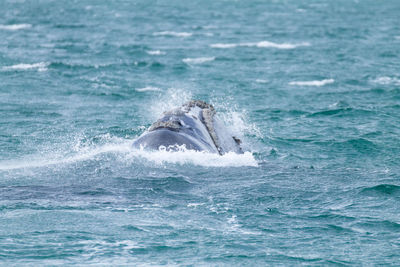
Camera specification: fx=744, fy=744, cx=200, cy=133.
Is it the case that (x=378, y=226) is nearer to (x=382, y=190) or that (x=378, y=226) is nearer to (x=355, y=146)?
(x=382, y=190)

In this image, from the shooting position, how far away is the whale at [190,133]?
28078mm

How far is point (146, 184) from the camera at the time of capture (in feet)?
85.1

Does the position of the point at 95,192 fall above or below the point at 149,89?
below

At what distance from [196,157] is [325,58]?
143 ft

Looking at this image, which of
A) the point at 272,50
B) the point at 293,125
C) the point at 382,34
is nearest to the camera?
the point at 293,125

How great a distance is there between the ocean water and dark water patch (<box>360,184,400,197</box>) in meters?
0.08

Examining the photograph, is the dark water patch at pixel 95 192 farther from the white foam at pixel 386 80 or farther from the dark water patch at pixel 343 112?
the white foam at pixel 386 80

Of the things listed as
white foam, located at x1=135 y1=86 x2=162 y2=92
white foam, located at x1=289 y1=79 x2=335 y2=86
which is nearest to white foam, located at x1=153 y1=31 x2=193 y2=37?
white foam, located at x1=289 y1=79 x2=335 y2=86

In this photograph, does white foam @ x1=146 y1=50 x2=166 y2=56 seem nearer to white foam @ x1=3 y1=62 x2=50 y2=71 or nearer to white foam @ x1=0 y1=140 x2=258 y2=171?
white foam @ x1=3 y1=62 x2=50 y2=71

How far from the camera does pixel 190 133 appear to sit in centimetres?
2917

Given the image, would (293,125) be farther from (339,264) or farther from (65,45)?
(65,45)

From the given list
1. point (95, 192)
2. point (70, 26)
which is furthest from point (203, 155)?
point (70, 26)

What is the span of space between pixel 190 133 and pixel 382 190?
25.0ft

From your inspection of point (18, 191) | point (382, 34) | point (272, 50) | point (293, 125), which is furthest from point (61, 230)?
point (382, 34)
